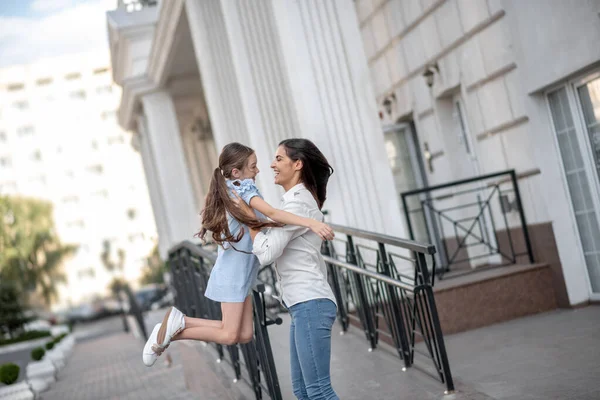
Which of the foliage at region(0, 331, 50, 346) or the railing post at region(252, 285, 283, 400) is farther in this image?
the foliage at region(0, 331, 50, 346)

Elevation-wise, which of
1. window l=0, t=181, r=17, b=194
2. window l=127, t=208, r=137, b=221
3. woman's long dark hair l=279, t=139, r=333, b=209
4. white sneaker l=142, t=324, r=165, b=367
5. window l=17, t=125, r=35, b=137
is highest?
window l=17, t=125, r=35, b=137

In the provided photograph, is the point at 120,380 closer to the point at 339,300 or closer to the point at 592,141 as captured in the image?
the point at 339,300

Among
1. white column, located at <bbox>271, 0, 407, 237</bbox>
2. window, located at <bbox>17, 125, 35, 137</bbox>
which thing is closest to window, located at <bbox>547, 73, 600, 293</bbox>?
white column, located at <bbox>271, 0, 407, 237</bbox>

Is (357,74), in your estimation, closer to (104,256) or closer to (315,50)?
(315,50)

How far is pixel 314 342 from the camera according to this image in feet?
13.9

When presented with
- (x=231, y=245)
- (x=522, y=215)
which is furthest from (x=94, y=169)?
(x=231, y=245)

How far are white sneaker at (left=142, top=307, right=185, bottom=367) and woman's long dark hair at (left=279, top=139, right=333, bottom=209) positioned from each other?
1134 millimetres

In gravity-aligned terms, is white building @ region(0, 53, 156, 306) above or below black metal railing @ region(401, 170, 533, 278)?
above

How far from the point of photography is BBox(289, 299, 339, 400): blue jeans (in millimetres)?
4223

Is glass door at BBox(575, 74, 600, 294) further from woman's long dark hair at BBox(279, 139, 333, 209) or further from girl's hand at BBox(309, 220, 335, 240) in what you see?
girl's hand at BBox(309, 220, 335, 240)

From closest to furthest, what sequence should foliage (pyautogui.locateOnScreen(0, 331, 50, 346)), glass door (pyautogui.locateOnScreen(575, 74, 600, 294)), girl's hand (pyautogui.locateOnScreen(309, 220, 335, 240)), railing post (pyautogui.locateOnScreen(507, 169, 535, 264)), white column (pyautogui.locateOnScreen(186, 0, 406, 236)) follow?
1. girl's hand (pyautogui.locateOnScreen(309, 220, 335, 240))
2. glass door (pyautogui.locateOnScreen(575, 74, 600, 294))
3. white column (pyautogui.locateOnScreen(186, 0, 406, 236))
4. railing post (pyautogui.locateOnScreen(507, 169, 535, 264))
5. foliage (pyautogui.locateOnScreen(0, 331, 50, 346))

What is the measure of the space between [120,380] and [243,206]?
12470 mm

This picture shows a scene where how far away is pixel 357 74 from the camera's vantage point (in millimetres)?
9609

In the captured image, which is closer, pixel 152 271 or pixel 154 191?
pixel 154 191
